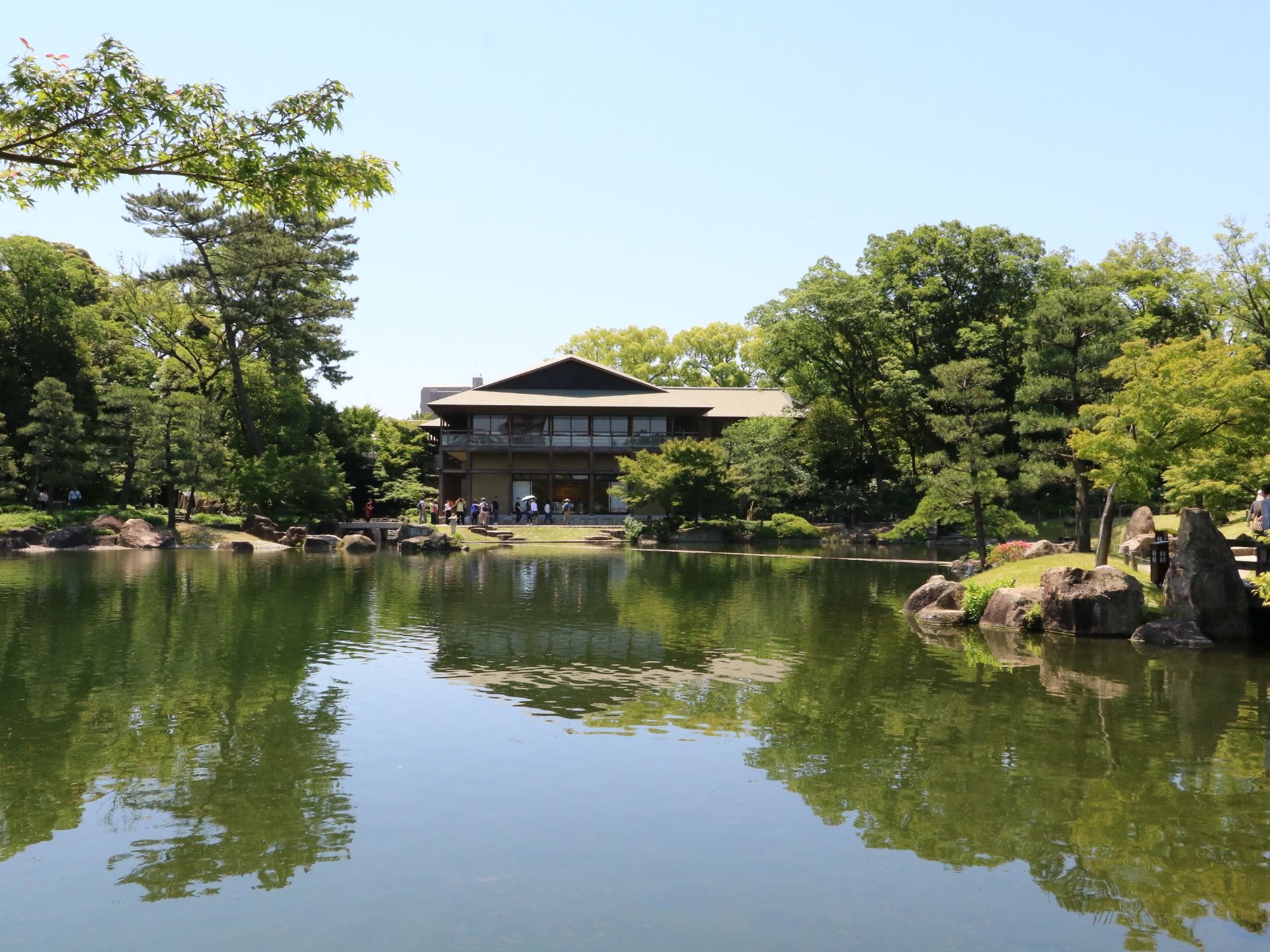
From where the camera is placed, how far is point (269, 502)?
4597 centimetres

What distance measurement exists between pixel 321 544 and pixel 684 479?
15910 millimetres

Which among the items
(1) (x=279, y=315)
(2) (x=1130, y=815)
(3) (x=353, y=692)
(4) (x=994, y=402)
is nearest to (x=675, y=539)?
(4) (x=994, y=402)

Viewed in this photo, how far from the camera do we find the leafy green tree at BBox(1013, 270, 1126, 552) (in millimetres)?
25734

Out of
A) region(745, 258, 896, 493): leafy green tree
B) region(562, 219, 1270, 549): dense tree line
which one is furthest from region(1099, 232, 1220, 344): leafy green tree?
region(745, 258, 896, 493): leafy green tree

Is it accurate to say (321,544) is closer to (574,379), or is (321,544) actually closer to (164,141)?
(574,379)

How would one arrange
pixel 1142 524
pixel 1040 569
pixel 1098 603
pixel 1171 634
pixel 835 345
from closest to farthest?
pixel 1171 634 < pixel 1098 603 < pixel 1040 569 < pixel 1142 524 < pixel 835 345

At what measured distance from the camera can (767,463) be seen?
46.9 metres

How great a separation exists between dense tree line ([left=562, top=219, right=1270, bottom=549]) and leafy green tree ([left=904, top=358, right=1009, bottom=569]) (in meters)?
0.05

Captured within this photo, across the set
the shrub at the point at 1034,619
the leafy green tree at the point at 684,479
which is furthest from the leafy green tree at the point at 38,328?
the shrub at the point at 1034,619

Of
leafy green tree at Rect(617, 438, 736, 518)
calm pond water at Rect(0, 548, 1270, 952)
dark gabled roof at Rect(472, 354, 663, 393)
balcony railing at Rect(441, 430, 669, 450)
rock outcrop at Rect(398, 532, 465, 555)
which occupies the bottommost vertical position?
calm pond water at Rect(0, 548, 1270, 952)

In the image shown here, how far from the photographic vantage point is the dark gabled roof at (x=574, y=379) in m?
56.9

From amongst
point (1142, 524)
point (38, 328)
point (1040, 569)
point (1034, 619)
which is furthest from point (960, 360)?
point (38, 328)

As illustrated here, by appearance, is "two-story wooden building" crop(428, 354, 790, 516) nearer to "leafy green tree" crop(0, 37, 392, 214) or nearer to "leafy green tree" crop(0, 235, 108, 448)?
"leafy green tree" crop(0, 235, 108, 448)

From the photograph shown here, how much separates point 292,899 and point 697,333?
7312cm
